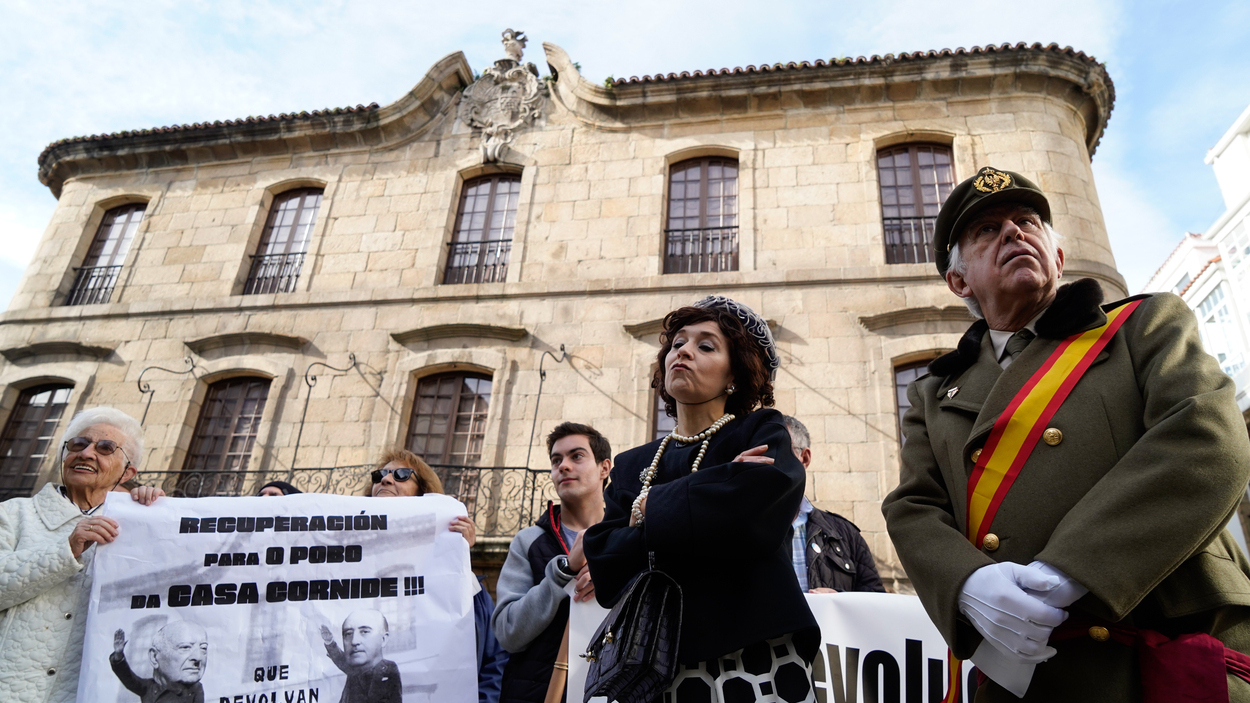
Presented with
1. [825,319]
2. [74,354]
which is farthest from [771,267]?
[74,354]

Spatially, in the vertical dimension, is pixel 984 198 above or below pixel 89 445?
above

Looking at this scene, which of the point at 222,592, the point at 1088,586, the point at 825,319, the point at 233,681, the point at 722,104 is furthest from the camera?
the point at 722,104

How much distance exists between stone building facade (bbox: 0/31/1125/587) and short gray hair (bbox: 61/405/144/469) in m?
5.82

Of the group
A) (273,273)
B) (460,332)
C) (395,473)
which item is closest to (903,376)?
(460,332)

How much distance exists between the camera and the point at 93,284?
43.0 ft

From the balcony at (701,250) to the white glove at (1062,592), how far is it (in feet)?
31.1

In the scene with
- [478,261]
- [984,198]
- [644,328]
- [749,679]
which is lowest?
[749,679]

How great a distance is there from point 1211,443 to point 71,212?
17.7 m

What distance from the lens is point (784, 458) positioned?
2.03m

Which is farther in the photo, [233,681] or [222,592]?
[222,592]

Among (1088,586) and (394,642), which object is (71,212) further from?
(1088,586)

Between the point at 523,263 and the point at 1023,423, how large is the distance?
9996 millimetres

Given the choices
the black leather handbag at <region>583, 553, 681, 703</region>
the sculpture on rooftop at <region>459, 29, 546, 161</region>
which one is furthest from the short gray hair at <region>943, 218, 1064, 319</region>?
the sculpture on rooftop at <region>459, 29, 546, 161</region>

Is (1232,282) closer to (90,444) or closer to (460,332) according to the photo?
(460,332)
